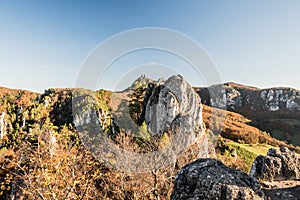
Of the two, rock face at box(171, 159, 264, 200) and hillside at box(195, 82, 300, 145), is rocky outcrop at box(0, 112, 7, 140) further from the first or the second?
rock face at box(171, 159, 264, 200)

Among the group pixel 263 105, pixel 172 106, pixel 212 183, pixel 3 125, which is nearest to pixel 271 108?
pixel 263 105

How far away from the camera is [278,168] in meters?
8.66

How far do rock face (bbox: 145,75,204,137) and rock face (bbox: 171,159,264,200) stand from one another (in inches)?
539

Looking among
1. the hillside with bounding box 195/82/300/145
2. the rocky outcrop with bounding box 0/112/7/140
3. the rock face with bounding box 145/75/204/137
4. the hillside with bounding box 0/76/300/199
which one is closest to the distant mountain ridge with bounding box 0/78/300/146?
the hillside with bounding box 195/82/300/145

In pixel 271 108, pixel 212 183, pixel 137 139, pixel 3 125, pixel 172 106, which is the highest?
pixel 271 108

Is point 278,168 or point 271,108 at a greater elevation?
point 271,108

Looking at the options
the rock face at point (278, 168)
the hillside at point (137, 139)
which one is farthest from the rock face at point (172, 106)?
the rock face at point (278, 168)

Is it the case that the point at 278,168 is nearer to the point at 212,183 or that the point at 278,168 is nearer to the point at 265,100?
the point at 212,183

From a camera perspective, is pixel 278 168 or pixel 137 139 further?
pixel 137 139

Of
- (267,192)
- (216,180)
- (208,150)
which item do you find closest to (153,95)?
(208,150)

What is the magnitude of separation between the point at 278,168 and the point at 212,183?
6182 mm

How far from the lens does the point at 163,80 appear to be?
2536cm

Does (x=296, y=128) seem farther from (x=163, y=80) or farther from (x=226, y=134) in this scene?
(x=163, y=80)

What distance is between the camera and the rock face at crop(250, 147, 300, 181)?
28.0 feet
